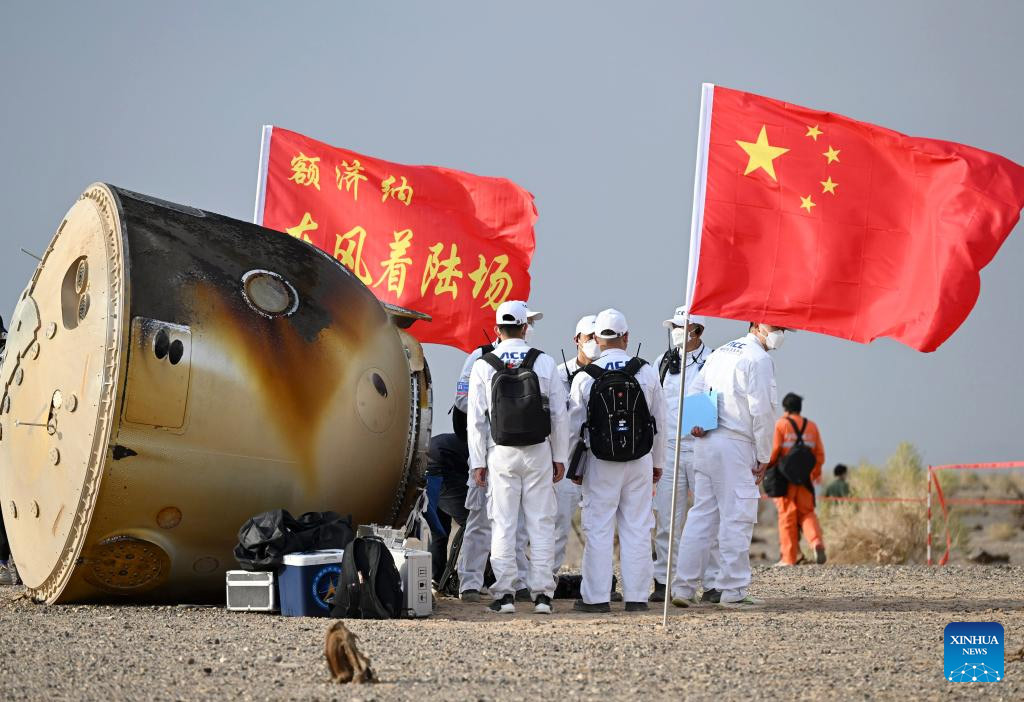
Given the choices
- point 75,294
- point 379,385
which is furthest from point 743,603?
point 75,294

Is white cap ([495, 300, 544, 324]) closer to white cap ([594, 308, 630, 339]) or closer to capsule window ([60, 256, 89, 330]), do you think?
white cap ([594, 308, 630, 339])

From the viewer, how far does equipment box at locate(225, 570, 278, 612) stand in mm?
8667

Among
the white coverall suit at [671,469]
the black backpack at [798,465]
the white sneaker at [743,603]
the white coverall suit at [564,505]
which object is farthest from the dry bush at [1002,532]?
the white sneaker at [743,603]

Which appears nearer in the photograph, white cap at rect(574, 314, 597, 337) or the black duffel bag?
white cap at rect(574, 314, 597, 337)

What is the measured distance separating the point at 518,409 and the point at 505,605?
4.65 ft

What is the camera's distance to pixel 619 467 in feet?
31.0

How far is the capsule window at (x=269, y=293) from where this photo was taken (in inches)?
362

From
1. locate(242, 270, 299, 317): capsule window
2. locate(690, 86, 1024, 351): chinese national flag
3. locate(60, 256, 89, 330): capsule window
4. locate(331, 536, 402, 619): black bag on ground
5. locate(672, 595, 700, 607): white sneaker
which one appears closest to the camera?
locate(331, 536, 402, 619): black bag on ground

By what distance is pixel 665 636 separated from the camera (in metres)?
7.80

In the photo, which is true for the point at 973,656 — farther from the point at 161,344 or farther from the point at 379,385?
the point at 161,344

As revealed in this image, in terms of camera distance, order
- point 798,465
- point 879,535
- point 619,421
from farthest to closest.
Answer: point 879,535 < point 798,465 < point 619,421

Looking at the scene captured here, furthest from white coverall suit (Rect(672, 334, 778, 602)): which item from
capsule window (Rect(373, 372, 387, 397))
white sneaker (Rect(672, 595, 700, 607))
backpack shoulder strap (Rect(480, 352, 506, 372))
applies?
capsule window (Rect(373, 372, 387, 397))

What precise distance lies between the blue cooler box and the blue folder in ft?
9.75

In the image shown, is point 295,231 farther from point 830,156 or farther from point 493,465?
point 830,156
